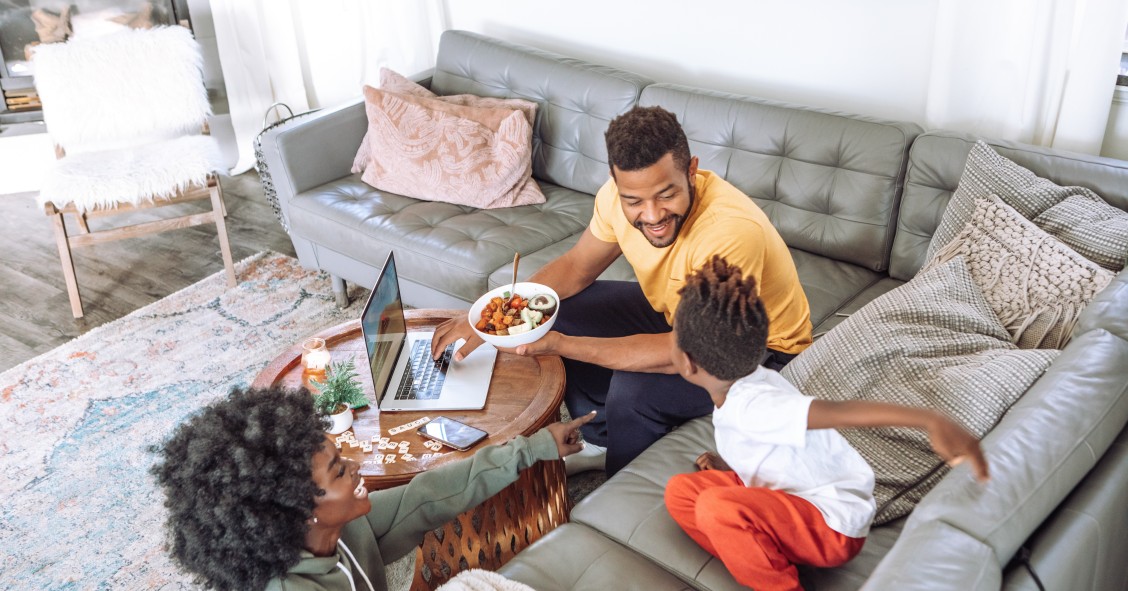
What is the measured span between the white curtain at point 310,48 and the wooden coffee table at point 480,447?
226cm

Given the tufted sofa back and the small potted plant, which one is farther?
the tufted sofa back

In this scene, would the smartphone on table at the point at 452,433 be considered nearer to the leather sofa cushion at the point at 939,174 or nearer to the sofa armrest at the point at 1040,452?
the sofa armrest at the point at 1040,452

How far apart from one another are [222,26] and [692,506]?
3.76 metres

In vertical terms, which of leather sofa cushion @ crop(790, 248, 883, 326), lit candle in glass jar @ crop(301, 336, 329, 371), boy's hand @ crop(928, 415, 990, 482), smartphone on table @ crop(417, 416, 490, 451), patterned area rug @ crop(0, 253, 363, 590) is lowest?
patterned area rug @ crop(0, 253, 363, 590)

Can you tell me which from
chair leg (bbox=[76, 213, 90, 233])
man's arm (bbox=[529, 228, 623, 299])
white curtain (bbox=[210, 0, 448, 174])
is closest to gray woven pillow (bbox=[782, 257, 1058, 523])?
man's arm (bbox=[529, 228, 623, 299])

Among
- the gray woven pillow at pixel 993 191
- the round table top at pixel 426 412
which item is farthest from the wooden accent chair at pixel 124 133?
the gray woven pillow at pixel 993 191

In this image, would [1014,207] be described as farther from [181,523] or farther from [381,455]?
[181,523]

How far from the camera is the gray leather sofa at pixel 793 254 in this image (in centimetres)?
129

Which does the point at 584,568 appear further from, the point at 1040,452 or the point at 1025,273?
the point at 1025,273

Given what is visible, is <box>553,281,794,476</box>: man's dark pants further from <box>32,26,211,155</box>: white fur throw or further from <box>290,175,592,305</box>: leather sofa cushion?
<box>32,26,211,155</box>: white fur throw

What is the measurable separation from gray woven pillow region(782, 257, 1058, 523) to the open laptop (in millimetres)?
744

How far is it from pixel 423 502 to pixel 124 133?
278 cm

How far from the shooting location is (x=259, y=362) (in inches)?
124

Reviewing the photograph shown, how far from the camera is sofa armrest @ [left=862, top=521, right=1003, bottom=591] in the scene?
1170 mm
